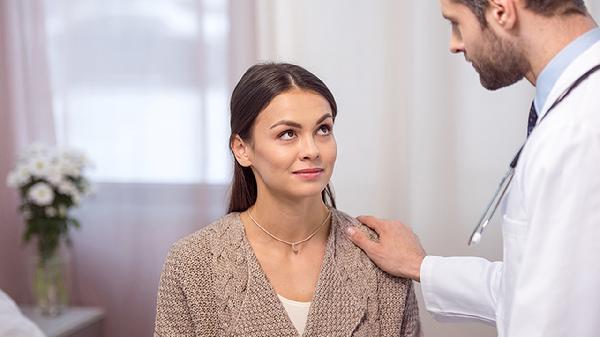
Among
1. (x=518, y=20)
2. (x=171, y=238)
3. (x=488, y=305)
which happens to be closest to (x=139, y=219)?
(x=171, y=238)

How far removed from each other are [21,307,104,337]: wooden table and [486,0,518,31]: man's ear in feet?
6.54

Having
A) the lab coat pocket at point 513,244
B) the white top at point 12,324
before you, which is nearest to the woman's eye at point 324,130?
the lab coat pocket at point 513,244

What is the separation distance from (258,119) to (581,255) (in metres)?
0.73

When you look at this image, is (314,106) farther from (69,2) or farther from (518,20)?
(69,2)

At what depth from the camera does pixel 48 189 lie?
273 centimetres

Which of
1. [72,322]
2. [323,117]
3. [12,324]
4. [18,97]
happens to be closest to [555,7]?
[323,117]

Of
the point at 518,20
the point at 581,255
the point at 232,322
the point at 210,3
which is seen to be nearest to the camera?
the point at 581,255

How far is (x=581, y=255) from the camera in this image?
1116mm

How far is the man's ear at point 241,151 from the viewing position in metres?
1.64

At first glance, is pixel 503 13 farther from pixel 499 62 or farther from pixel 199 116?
pixel 199 116

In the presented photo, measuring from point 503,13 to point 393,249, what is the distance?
0.61 meters

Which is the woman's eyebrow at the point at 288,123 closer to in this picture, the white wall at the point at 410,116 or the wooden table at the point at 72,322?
the white wall at the point at 410,116

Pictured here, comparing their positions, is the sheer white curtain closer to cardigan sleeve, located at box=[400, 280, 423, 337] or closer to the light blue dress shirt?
cardigan sleeve, located at box=[400, 280, 423, 337]

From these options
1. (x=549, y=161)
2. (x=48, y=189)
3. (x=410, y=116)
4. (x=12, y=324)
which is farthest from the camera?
(x=48, y=189)
